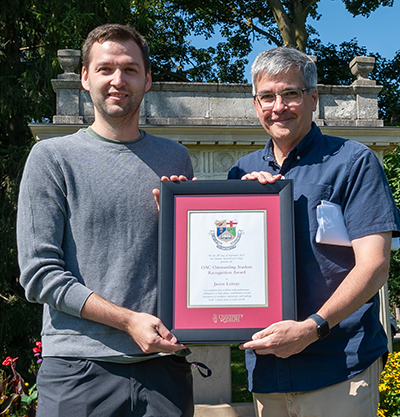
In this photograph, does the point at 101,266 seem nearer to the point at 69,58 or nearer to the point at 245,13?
the point at 69,58

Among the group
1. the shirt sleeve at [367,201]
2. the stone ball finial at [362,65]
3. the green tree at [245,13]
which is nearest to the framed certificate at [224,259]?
the shirt sleeve at [367,201]

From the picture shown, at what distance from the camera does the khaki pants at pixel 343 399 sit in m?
2.17

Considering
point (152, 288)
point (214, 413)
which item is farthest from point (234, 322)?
point (214, 413)

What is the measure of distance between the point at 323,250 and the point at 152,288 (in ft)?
2.67

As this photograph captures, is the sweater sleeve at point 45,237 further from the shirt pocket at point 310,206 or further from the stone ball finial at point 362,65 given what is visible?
the stone ball finial at point 362,65

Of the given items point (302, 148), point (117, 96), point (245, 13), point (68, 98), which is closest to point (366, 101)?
point (68, 98)

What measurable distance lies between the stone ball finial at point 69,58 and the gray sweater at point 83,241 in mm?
7319

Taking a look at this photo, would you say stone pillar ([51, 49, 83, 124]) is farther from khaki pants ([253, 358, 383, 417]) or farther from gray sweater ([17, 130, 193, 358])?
khaki pants ([253, 358, 383, 417])

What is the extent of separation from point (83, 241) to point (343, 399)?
1.38 meters

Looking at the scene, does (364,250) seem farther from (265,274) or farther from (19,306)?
(19,306)

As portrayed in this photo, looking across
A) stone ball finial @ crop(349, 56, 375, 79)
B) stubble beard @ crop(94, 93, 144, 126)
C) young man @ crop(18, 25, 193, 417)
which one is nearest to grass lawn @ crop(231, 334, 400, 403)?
stone ball finial @ crop(349, 56, 375, 79)

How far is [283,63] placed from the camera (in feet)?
7.63

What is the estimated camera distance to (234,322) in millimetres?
2080

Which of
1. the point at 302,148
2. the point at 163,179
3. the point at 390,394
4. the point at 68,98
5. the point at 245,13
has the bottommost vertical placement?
the point at 390,394
